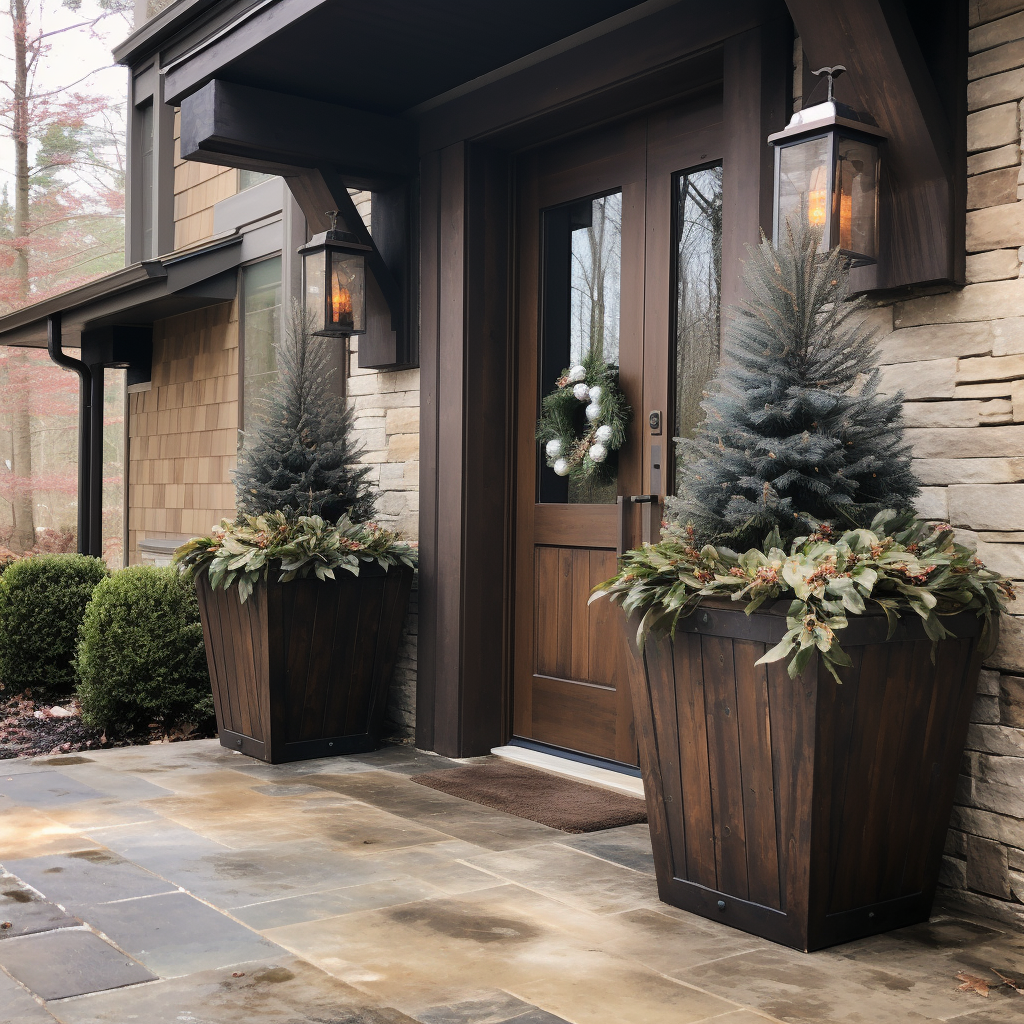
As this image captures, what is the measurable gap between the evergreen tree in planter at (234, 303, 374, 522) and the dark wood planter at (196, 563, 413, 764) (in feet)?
1.31

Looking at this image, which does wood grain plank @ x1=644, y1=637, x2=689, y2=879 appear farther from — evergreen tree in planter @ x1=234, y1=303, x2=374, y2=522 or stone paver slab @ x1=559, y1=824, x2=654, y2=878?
evergreen tree in planter @ x1=234, y1=303, x2=374, y2=522

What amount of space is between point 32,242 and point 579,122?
13.0 meters

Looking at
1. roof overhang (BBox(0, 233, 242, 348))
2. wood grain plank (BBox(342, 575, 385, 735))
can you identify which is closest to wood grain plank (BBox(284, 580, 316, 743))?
wood grain plank (BBox(342, 575, 385, 735))

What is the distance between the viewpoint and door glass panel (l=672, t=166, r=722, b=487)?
3.93 metres

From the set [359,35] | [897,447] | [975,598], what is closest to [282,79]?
[359,35]

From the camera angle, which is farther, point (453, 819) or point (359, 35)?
point (359, 35)

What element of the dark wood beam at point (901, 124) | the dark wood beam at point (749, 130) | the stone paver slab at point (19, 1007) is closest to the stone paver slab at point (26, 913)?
the stone paver slab at point (19, 1007)

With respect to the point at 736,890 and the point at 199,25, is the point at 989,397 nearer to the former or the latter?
the point at 736,890

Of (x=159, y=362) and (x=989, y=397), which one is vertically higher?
(x=159, y=362)

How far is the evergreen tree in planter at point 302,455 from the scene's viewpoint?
4734mm

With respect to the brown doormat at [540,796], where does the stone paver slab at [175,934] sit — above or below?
above

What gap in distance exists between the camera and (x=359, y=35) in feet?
13.5

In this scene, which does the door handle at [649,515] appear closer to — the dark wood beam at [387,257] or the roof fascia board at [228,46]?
the dark wood beam at [387,257]

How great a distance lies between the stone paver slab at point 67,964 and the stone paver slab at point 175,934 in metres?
0.04
